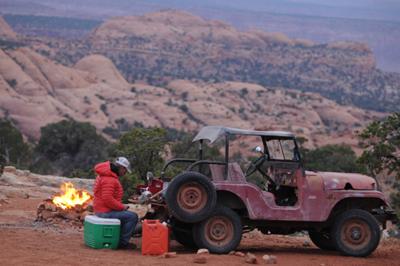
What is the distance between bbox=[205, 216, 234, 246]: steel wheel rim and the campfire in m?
3.55

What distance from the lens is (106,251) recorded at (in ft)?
40.0

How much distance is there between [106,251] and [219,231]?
5.47ft

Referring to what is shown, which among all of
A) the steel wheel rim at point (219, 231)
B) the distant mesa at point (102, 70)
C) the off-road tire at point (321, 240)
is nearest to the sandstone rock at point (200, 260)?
the steel wheel rim at point (219, 231)

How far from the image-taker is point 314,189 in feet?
42.2

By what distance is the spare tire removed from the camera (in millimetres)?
12258

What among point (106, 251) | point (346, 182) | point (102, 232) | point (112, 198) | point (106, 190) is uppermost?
point (346, 182)

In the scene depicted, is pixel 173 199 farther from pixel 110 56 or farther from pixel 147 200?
pixel 110 56

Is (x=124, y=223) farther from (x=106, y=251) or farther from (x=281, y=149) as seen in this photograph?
(x=281, y=149)

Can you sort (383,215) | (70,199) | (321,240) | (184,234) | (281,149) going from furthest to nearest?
(70,199) → (321,240) → (383,215) → (281,149) → (184,234)

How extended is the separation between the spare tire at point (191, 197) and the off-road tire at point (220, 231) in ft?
0.73

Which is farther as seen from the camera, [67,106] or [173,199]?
[67,106]

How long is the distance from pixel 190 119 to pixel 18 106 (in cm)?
1685

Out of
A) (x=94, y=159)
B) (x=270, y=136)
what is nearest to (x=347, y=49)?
(x=94, y=159)

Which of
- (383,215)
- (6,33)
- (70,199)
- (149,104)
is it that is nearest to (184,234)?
(383,215)
